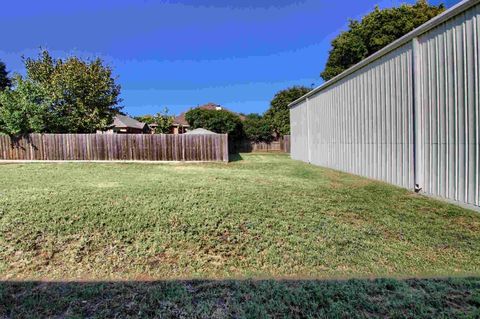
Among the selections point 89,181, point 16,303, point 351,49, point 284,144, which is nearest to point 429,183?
point 16,303

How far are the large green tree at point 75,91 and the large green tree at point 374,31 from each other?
56.8 feet

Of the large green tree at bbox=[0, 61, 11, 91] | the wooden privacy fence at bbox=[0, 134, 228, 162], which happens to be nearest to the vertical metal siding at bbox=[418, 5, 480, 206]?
the wooden privacy fence at bbox=[0, 134, 228, 162]

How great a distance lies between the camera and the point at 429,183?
22.2 ft

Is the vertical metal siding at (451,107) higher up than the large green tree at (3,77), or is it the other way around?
the large green tree at (3,77)

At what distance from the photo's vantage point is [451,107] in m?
5.98

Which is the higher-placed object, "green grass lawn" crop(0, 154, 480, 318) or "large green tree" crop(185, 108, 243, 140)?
"large green tree" crop(185, 108, 243, 140)

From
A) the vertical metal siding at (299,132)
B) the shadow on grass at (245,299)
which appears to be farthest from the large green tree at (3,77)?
the shadow on grass at (245,299)

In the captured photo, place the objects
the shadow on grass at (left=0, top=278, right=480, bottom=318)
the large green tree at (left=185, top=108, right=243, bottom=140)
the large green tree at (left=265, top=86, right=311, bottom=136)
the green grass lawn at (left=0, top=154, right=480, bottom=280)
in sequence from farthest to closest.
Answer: the large green tree at (left=265, top=86, right=311, bottom=136) < the large green tree at (left=185, top=108, right=243, bottom=140) < the green grass lawn at (left=0, top=154, right=480, bottom=280) < the shadow on grass at (left=0, top=278, right=480, bottom=318)

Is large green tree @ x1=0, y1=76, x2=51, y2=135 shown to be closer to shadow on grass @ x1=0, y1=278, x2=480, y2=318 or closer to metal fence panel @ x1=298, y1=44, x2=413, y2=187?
metal fence panel @ x1=298, y1=44, x2=413, y2=187

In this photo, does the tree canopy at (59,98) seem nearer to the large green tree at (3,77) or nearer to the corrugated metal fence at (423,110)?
the large green tree at (3,77)

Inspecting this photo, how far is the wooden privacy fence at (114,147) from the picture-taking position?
595 inches

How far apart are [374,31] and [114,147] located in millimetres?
19547

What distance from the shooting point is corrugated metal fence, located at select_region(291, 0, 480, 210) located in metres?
5.59

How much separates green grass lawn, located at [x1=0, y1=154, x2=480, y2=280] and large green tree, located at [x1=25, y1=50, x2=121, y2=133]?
1265cm
